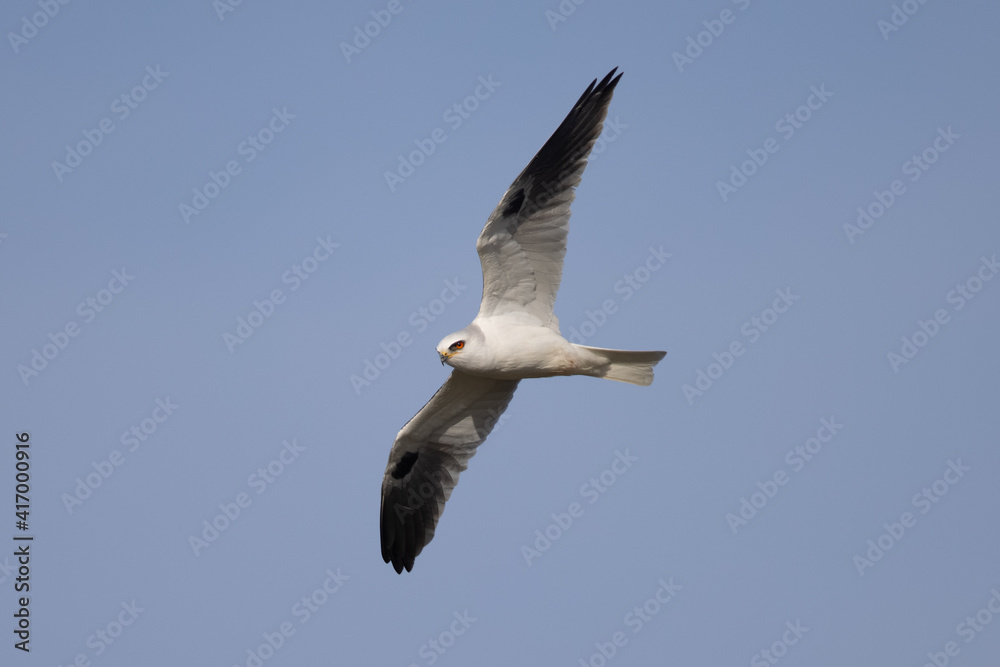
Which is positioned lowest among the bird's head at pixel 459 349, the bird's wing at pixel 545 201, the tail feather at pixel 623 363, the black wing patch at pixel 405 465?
the black wing patch at pixel 405 465

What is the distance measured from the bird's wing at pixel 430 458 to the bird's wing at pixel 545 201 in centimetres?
199

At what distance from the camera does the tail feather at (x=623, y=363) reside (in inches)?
521

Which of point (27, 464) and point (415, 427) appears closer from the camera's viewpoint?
point (415, 427)

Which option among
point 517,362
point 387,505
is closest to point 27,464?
point 387,505

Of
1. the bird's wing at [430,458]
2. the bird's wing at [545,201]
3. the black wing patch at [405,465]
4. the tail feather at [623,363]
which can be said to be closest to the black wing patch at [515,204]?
the bird's wing at [545,201]

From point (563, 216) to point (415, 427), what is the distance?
3.51 m

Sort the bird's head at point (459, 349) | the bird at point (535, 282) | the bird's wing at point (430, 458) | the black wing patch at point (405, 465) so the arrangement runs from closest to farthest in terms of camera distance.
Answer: the bird's head at point (459, 349) < the bird at point (535, 282) < the bird's wing at point (430, 458) < the black wing patch at point (405, 465)

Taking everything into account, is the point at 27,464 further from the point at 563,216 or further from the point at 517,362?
the point at 563,216

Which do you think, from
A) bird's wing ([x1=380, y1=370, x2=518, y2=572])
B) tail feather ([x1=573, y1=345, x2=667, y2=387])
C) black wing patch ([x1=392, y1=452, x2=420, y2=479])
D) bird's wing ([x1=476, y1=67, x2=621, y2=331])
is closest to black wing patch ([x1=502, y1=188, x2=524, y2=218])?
bird's wing ([x1=476, y1=67, x2=621, y2=331])

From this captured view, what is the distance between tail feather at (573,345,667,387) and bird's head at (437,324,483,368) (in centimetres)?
126

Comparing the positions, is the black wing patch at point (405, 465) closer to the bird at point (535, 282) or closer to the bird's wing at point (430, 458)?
the bird's wing at point (430, 458)

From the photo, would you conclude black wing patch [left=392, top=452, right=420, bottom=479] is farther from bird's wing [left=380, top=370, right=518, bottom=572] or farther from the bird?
the bird

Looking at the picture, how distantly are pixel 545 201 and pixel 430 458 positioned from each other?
3.94m

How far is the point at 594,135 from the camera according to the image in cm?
1279
